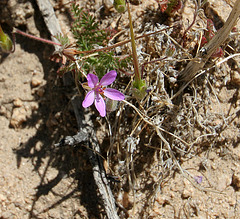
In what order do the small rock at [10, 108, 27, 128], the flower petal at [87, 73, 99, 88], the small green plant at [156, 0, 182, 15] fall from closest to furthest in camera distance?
the flower petal at [87, 73, 99, 88], the small green plant at [156, 0, 182, 15], the small rock at [10, 108, 27, 128]

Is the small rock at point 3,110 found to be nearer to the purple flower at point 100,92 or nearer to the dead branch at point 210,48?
the purple flower at point 100,92

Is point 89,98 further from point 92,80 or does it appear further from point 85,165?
point 85,165

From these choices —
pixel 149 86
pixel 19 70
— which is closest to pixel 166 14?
pixel 149 86

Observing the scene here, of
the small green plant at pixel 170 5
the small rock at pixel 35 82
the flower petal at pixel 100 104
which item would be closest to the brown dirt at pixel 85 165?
the small rock at pixel 35 82

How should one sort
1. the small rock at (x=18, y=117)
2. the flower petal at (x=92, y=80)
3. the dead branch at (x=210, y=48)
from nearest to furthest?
the dead branch at (x=210, y=48)
the flower petal at (x=92, y=80)
the small rock at (x=18, y=117)

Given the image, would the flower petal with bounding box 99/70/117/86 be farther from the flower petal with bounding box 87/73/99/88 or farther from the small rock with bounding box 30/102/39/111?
the small rock with bounding box 30/102/39/111

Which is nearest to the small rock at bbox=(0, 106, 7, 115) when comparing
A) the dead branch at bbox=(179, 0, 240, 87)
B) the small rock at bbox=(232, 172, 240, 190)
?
the dead branch at bbox=(179, 0, 240, 87)
